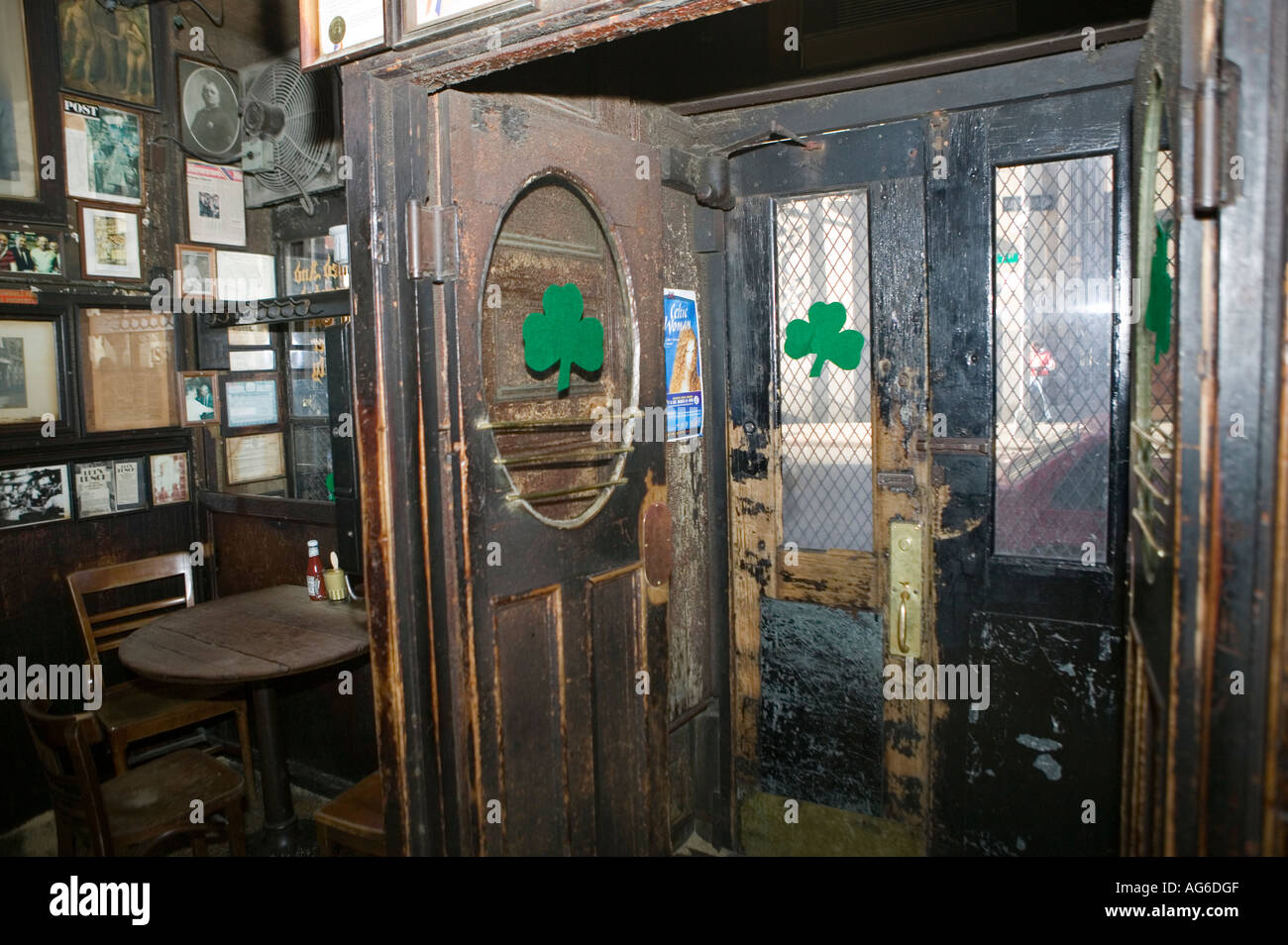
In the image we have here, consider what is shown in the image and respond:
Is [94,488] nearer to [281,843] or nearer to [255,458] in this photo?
[255,458]

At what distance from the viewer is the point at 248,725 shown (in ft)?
13.3

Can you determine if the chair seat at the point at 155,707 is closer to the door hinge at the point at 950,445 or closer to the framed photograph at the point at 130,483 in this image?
the framed photograph at the point at 130,483

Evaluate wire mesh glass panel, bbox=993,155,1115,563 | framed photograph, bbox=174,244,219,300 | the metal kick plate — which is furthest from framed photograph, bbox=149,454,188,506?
wire mesh glass panel, bbox=993,155,1115,563

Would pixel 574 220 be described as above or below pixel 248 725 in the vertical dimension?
above

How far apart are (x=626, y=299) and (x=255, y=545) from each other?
8.97 feet

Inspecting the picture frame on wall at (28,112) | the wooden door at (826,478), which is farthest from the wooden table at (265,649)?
the picture frame on wall at (28,112)

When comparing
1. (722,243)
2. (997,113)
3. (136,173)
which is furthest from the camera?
(136,173)

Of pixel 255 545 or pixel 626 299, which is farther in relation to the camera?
pixel 255 545

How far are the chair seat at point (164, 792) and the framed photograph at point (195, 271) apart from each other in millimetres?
2270

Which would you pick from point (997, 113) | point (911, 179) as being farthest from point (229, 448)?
point (997, 113)

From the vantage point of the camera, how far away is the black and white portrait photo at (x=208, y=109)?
4141 mm
